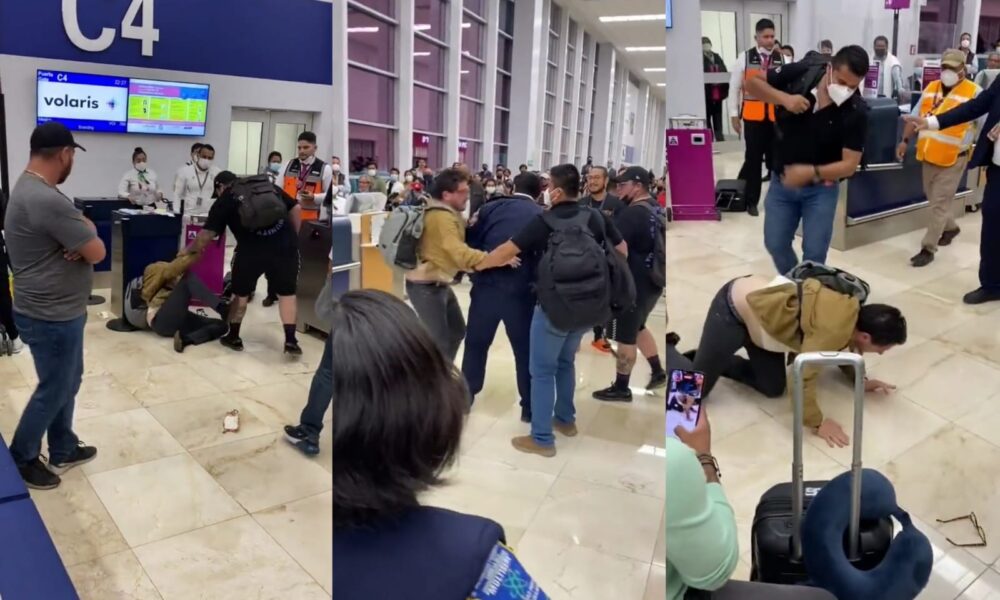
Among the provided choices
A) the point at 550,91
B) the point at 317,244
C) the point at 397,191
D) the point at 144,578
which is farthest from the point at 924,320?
the point at 144,578

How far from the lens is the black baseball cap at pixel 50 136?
1087mm

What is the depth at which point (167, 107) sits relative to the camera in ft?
3.65

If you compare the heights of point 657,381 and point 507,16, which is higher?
point 507,16

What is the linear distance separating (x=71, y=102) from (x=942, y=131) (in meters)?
1.27

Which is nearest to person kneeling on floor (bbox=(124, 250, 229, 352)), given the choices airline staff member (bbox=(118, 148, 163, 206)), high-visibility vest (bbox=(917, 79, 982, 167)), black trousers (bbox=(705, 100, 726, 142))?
airline staff member (bbox=(118, 148, 163, 206))

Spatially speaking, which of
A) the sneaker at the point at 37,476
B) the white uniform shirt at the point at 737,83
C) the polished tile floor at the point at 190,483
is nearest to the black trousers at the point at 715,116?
the white uniform shirt at the point at 737,83

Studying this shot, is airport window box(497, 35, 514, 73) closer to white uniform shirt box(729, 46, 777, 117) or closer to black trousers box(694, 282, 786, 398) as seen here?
white uniform shirt box(729, 46, 777, 117)

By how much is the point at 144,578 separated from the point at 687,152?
3.62 ft

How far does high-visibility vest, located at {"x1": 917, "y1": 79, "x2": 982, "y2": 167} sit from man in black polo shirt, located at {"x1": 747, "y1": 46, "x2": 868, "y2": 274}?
0.11 meters

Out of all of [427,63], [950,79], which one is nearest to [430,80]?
[427,63]

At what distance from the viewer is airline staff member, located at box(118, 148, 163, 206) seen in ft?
3.64

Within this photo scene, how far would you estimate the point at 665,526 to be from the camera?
2.23ft

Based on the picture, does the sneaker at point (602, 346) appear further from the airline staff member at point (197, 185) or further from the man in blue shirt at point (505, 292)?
the airline staff member at point (197, 185)

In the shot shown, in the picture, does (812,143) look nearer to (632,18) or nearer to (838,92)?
(838,92)
